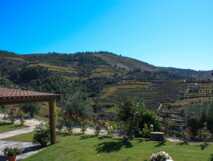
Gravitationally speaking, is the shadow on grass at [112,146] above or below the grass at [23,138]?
above

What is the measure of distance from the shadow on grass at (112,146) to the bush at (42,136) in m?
3.13

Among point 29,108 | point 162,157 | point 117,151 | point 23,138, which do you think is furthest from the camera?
point 29,108

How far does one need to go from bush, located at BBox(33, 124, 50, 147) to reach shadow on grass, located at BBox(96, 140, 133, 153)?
313cm

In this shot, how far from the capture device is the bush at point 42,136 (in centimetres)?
1455

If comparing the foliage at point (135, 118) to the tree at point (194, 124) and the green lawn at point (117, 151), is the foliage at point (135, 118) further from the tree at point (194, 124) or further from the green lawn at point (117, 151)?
the tree at point (194, 124)

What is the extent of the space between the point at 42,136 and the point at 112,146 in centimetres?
409

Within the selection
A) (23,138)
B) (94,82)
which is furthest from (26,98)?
(94,82)

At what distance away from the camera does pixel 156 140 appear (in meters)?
13.0

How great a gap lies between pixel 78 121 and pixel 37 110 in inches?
459

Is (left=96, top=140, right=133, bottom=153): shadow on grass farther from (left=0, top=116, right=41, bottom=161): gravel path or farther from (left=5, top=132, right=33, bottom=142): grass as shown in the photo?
Answer: (left=5, top=132, right=33, bottom=142): grass

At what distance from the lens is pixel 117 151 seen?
454 inches

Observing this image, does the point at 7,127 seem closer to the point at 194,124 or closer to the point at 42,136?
the point at 42,136

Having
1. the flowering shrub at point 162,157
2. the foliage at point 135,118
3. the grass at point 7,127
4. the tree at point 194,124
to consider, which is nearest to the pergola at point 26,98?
Result: the foliage at point 135,118

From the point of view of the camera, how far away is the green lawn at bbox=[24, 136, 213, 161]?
10.3 meters
